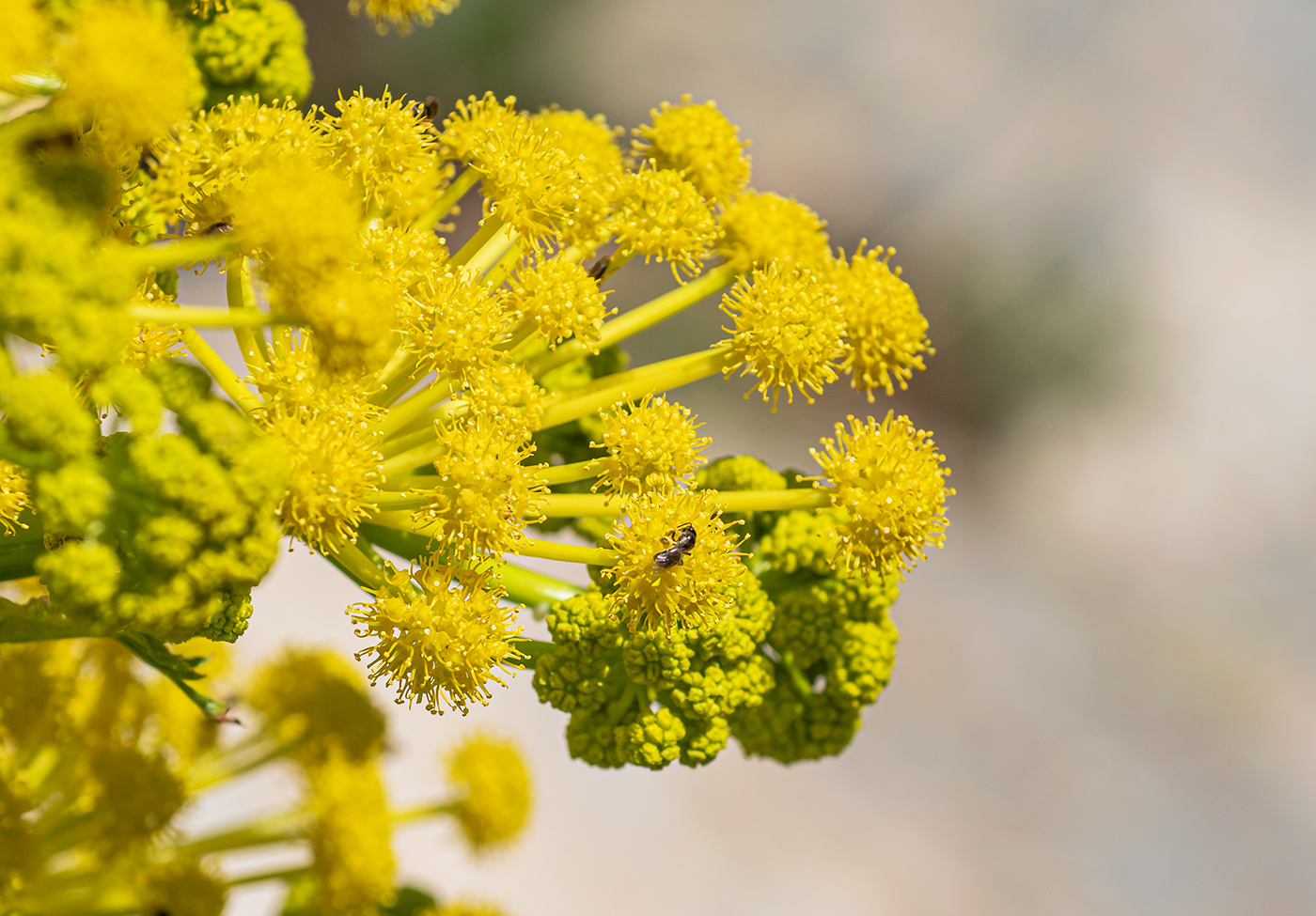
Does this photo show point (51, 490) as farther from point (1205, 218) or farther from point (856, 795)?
point (1205, 218)

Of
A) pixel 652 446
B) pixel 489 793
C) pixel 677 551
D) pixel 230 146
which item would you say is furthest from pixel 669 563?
pixel 489 793

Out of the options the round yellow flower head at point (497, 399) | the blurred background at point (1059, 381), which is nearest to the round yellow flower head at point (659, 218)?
the round yellow flower head at point (497, 399)

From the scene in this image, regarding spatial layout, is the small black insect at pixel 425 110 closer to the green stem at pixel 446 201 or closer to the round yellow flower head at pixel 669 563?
the green stem at pixel 446 201

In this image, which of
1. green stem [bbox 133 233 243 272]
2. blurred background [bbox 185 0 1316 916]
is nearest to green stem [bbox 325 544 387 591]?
green stem [bbox 133 233 243 272]

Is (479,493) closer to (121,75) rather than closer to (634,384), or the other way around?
(634,384)

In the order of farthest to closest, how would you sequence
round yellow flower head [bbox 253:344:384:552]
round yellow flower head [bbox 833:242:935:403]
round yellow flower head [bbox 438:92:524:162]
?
1. round yellow flower head [bbox 833:242:935:403]
2. round yellow flower head [bbox 438:92:524:162]
3. round yellow flower head [bbox 253:344:384:552]

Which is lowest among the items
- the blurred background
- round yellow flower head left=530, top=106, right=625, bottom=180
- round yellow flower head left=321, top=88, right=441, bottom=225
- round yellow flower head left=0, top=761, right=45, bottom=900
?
round yellow flower head left=0, top=761, right=45, bottom=900

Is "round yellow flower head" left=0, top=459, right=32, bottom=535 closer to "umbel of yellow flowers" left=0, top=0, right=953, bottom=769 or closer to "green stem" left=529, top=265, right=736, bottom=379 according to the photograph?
"umbel of yellow flowers" left=0, top=0, right=953, bottom=769
